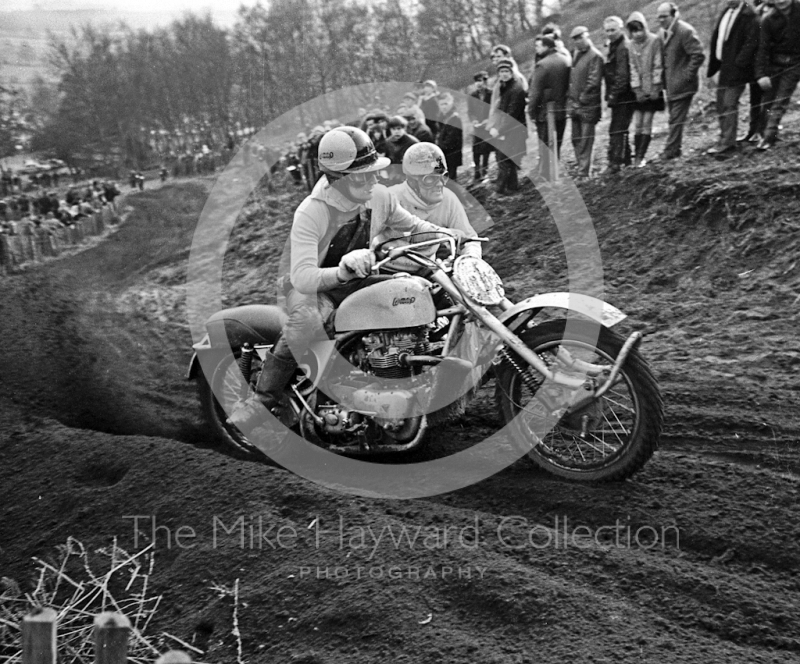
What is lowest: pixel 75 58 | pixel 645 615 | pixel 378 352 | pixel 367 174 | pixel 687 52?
pixel 645 615

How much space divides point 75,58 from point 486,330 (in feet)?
153

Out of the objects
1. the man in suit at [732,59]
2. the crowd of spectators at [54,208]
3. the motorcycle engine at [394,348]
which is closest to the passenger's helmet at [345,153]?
the motorcycle engine at [394,348]

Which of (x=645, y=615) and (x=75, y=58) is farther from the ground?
(x=75, y=58)

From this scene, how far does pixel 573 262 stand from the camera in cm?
962

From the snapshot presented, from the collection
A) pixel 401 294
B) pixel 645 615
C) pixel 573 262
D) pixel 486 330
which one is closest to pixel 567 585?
pixel 645 615

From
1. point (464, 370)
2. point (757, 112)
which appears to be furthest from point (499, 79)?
point (464, 370)

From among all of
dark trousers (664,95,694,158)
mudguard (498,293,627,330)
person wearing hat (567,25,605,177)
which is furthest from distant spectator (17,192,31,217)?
mudguard (498,293,627,330)

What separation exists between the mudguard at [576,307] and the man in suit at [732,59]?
19.8 ft

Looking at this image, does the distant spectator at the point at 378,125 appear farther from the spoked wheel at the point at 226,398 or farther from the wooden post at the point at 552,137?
the spoked wheel at the point at 226,398

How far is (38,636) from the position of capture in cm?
235

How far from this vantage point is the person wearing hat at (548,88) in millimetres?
10812

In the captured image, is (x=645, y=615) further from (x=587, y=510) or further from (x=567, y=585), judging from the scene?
(x=587, y=510)

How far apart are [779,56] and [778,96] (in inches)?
16.5

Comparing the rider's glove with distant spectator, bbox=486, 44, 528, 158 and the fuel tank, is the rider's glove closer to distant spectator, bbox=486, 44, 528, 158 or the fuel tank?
the fuel tank
